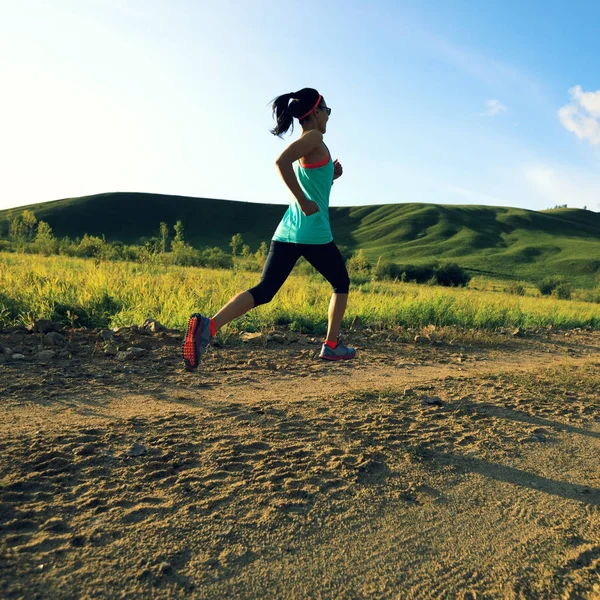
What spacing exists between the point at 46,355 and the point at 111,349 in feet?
2.05

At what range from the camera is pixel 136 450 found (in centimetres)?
284

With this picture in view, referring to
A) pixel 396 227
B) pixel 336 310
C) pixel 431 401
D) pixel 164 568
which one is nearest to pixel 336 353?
pixel 336 310

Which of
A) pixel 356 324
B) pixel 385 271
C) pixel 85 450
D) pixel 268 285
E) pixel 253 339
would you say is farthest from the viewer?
pixel 385 271

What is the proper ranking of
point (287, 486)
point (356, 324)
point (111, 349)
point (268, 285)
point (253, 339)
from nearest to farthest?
1. point (287, 486)
2. point (268, 285)
3. point (111, 349)
4. point (253, 339)
5. point (356, 324)

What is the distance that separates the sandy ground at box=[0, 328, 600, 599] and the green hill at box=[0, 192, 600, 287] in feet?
202

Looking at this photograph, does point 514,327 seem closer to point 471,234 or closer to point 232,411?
point 232,411

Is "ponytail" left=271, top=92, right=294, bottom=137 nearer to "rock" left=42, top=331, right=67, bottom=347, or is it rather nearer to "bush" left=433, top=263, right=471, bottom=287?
"rock" left=42, top=331, right=67, bottom=347

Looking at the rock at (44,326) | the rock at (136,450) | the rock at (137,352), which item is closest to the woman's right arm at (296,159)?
the rock at (136,450)

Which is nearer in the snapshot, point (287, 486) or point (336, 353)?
point (287, 486)

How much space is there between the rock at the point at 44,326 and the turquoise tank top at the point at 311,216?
10.3ft

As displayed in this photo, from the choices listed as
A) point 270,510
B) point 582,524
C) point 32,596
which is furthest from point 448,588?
point 32,596

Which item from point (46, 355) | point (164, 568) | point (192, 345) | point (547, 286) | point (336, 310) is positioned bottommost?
point (547, 286)

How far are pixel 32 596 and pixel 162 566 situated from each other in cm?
43

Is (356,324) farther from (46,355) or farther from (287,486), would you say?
(287,486)
